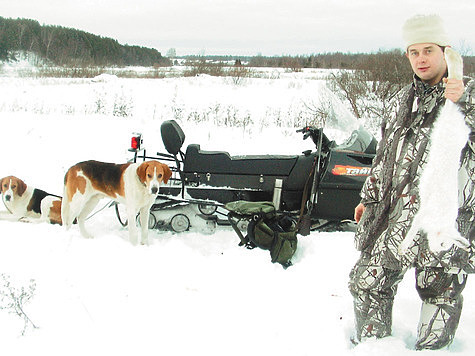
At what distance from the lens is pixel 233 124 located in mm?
10562

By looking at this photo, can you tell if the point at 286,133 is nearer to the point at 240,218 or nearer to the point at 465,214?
the point at 240,218

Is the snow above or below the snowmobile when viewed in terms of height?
below

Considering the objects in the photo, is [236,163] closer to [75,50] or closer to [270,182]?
[270,182]

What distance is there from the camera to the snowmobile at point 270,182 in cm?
475

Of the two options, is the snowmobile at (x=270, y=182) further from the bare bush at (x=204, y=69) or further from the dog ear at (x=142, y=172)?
the bare bush at (x=204, y=69)

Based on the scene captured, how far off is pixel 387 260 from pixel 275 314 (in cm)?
98

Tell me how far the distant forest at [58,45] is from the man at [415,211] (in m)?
31.8

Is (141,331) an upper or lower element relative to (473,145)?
lower

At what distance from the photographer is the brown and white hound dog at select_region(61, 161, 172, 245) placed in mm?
4246

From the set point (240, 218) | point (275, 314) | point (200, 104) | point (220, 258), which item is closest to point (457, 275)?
point (275, 314)

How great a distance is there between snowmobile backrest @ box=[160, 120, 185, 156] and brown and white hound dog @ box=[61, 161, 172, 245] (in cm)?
48

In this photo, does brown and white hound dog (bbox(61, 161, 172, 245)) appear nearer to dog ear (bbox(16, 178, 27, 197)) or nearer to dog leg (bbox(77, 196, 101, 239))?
dog leg (bbox(77, 196, 101, 239))

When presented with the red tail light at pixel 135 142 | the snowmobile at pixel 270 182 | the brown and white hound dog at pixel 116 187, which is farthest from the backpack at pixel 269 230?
the red tail light at pixel 135 142

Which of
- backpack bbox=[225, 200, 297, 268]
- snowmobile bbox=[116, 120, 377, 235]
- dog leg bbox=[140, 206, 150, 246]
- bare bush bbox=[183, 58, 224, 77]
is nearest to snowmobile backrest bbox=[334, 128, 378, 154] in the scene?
snowmobile bbox=[116, 120, 377, 235]
